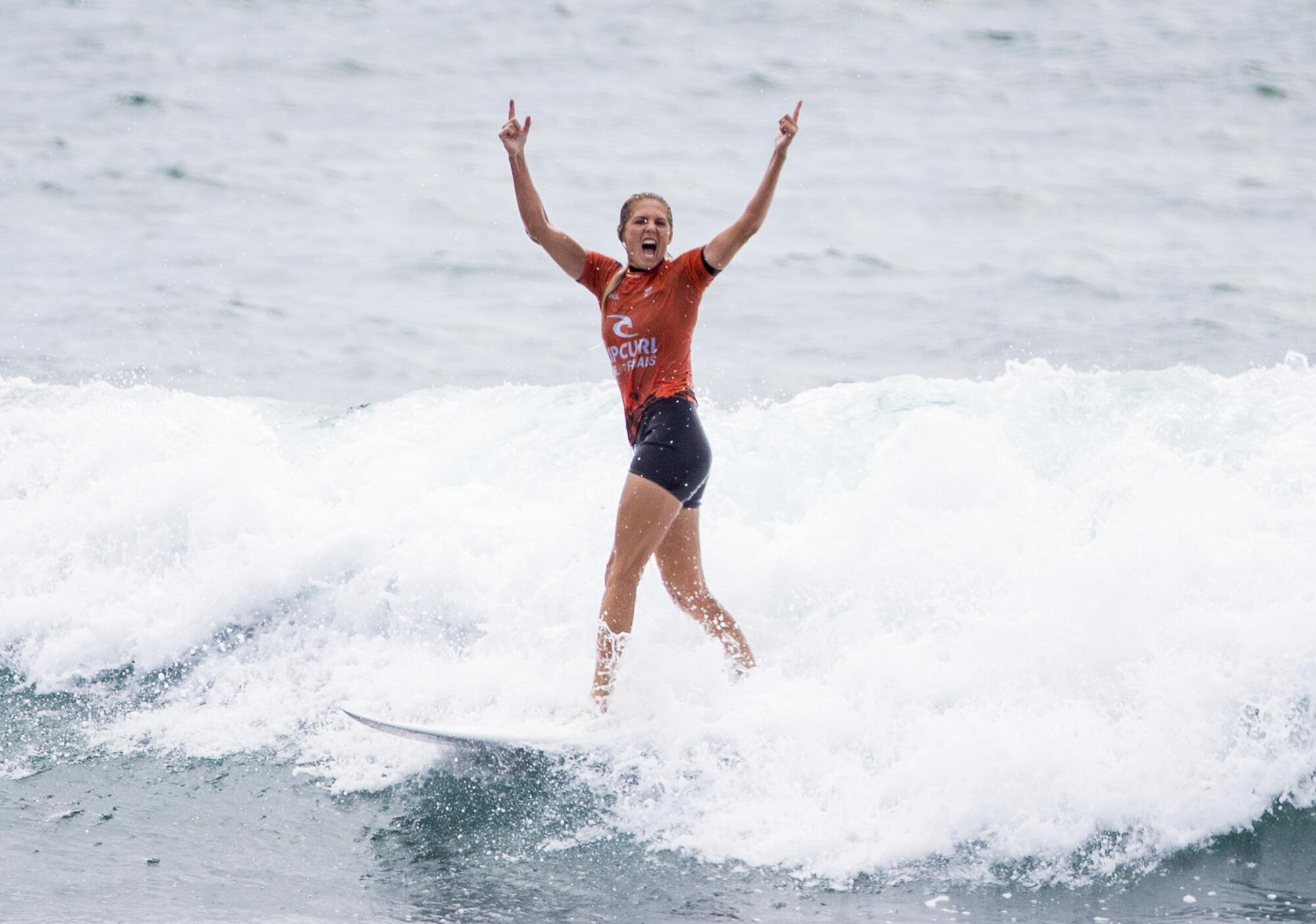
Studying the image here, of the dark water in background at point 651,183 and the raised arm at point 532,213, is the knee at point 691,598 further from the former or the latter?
the dark water in background at point 651,183

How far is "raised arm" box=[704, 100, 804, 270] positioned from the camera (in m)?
4.75

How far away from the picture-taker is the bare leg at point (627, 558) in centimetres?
492

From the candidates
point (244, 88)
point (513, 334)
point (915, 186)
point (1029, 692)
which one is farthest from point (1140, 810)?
point (244, 88)

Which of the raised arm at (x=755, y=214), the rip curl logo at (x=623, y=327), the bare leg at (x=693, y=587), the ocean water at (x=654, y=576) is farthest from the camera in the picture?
the bare leg at (x=693, y=587)

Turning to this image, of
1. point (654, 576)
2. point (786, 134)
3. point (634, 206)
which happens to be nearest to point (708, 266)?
point (634, 206)

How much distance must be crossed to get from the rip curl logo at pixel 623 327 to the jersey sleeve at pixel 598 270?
14cm

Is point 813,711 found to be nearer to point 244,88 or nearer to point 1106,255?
point 1106,255

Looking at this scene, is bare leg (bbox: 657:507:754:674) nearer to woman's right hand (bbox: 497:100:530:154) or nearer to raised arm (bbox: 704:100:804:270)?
Answer: raised arm (bbox: 704:100:804:270)

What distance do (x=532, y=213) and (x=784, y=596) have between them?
2242 millimetres

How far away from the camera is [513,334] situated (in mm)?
11414

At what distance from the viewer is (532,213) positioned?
4.93 metres

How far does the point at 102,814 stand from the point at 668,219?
2.92 meters

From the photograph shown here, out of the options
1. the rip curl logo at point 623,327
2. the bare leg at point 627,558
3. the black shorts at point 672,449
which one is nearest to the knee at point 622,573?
the bare leg at point 627,558

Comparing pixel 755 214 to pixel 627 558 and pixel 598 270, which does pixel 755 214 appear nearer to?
pixel 598 270
